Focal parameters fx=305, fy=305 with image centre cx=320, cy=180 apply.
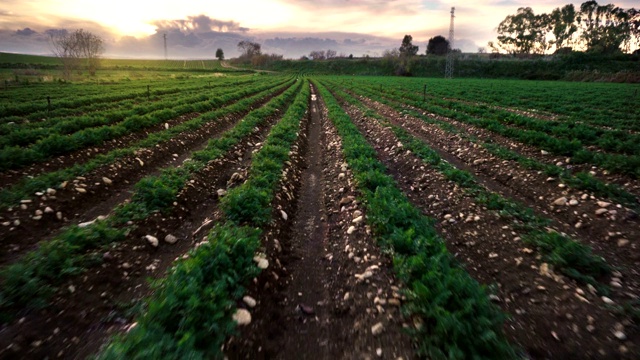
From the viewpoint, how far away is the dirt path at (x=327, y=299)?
3650 mm

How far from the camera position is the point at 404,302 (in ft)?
13.4

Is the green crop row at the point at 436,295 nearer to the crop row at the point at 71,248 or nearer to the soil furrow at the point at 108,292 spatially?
the soil furrow at the point at 108,292

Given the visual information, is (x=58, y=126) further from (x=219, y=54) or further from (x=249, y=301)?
(x=219, y=54)

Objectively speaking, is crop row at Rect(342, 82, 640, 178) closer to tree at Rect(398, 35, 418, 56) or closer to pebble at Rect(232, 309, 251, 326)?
pebble at Rect(232, 309, 251, 326)

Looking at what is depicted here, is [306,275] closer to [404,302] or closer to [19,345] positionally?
[404,302]

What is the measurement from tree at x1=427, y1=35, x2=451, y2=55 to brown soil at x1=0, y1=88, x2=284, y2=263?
14726 cm

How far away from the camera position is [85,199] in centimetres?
734

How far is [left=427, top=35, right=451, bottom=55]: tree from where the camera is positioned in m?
135

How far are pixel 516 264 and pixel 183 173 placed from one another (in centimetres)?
812

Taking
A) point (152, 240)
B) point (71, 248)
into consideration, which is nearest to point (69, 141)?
point (152, 240)

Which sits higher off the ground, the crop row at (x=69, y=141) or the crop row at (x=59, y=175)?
the crop row at (x=69, y=141)

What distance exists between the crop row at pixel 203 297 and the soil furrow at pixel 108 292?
1.61 feet

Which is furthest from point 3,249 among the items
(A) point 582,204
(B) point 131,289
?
(A) point 582,204

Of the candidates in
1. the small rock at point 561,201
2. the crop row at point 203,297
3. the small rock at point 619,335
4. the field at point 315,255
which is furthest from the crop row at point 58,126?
the small rock at point 561,201
